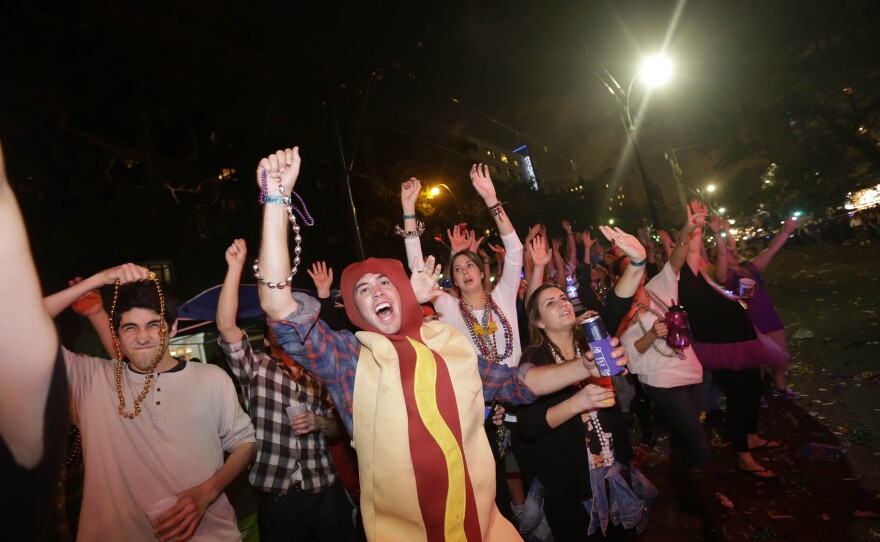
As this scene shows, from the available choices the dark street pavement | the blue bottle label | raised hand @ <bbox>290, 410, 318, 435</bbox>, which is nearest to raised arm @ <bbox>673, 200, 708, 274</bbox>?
the dark street pavement

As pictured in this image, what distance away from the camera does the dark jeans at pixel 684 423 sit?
357 centimetres

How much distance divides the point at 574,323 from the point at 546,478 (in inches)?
45.0

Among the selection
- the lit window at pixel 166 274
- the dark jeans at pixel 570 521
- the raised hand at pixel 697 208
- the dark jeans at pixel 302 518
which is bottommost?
the dark jeans at pixel 570 521

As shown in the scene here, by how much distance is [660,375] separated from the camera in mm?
3715

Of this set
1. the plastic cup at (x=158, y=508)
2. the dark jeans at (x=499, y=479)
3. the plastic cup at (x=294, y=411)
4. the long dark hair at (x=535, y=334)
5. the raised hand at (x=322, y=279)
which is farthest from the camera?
the raised hand at (x=322, y=279)

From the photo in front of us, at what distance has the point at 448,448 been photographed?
1927 millimetres

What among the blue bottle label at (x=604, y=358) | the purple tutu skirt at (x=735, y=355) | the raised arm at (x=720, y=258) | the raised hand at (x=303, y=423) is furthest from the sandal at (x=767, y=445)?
the raised hand at (x=303, y=423)

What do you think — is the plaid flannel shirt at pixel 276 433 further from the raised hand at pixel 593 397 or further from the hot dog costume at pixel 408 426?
the raised hand at pixel 593 397

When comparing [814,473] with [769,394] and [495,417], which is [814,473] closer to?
[769,394]

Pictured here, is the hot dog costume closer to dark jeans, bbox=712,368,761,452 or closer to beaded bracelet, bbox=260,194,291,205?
beaded bracelet, bbox=260,194,291,205

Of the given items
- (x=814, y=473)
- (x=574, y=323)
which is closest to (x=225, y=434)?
(x=574, y=323)

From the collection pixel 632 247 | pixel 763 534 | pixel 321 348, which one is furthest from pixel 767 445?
pixel 321 348

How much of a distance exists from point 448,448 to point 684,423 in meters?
2.77

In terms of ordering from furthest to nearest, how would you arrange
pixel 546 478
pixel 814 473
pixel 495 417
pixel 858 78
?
pixel 858 78 → pixel 814 473 → pixel 495 417 → pixel 546 478
